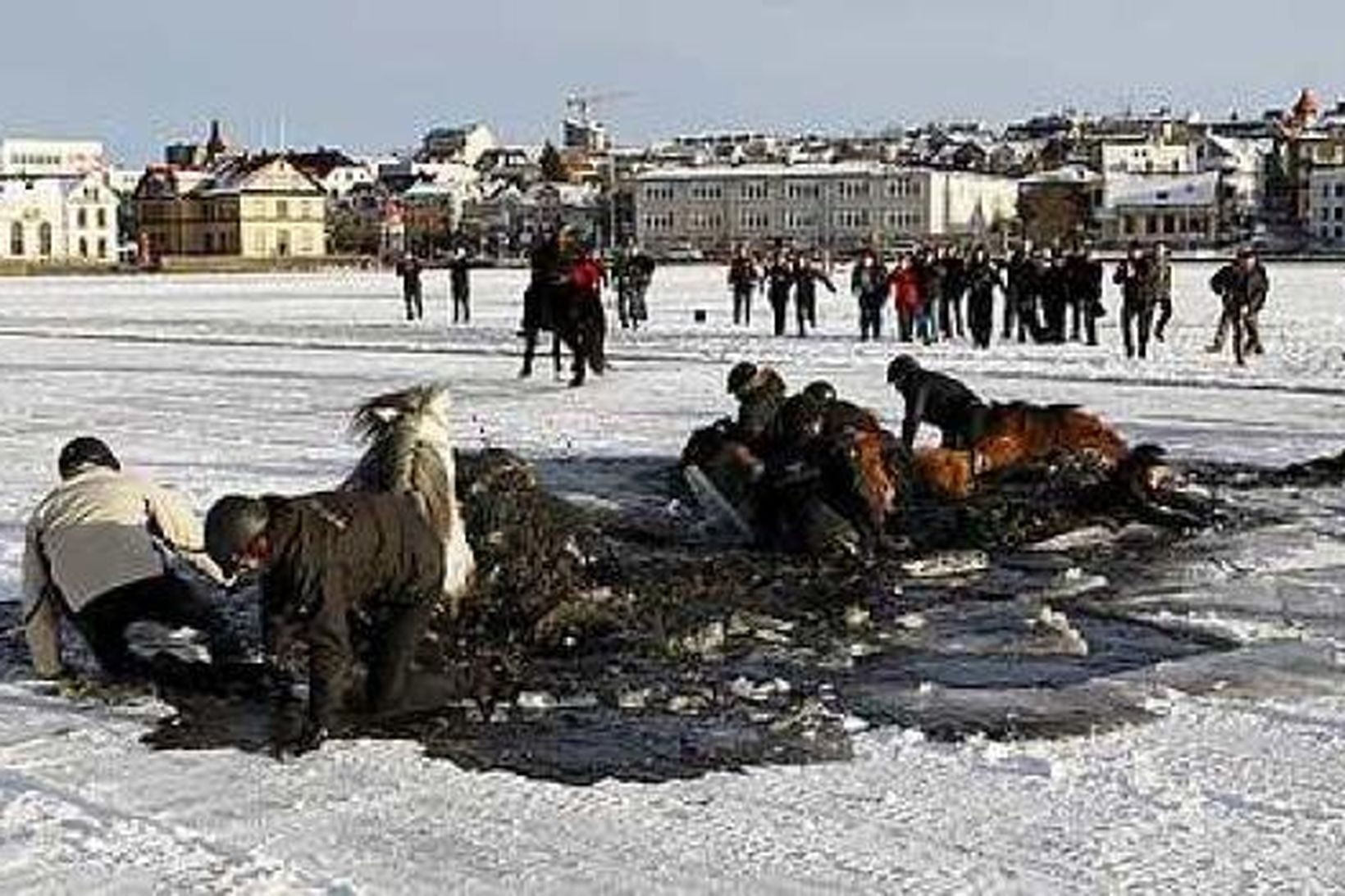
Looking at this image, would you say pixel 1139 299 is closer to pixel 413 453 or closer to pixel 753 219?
pixel 413 453

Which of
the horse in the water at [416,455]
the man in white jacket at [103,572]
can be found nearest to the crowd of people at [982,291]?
the horse in the water at [416,455]

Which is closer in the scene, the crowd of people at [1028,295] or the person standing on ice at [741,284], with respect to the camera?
the crowd of people at [1028,295]

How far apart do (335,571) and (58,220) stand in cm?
14044

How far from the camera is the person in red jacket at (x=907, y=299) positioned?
30672 millimetres

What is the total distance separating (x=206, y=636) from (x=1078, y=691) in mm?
3475

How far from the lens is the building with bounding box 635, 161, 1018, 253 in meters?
164

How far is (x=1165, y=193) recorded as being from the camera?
513ft

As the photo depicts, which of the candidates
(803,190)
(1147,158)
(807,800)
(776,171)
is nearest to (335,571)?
(807,800)

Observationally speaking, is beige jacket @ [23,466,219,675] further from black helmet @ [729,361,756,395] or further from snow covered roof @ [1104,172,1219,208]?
snow covered roof @ [1104,172,1219,208]

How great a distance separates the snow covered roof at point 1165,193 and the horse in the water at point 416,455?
152366 mm

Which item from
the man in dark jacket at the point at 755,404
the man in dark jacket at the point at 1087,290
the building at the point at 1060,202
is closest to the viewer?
the man in dark jacket at the point at 755,404

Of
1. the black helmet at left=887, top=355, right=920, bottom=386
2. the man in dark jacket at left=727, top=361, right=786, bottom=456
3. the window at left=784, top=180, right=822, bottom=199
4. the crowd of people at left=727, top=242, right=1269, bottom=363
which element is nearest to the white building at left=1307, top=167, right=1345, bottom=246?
the window at left=784, top=180, right=822, bottom=199

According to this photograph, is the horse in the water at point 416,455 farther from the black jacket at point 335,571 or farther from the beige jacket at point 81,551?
the beige jacket at point 81,551

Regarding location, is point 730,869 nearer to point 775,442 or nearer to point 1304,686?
point 1304,686
